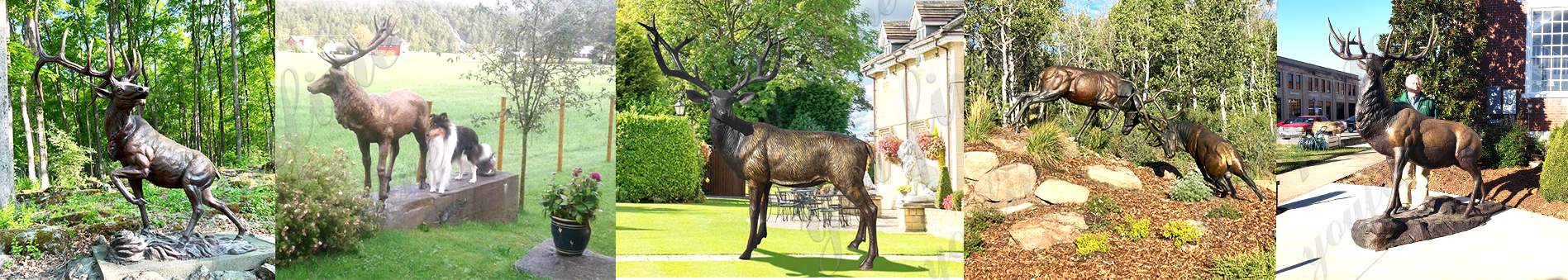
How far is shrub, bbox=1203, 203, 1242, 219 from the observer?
24.8 ft

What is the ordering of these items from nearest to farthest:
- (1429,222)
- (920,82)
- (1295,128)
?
(920,82)
(1429,222)
(1295,128)

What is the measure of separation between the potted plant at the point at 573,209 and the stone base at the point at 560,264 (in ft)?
0.16

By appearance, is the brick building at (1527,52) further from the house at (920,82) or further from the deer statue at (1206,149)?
the house at (920,82)

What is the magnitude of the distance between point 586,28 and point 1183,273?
15.7ft

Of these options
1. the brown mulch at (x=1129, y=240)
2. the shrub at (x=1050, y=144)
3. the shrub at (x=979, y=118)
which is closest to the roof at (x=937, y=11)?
the shrub at (x=979, y=118)

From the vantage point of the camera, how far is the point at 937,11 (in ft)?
23.2

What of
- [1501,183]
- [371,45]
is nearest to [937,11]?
[371,45]

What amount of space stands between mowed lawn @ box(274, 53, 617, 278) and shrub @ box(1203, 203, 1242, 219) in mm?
4507

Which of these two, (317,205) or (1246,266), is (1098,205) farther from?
(317,205)

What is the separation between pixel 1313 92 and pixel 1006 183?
100 inches

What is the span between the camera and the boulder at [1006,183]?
7289 millimetres

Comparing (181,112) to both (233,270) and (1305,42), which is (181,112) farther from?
(1305,42)

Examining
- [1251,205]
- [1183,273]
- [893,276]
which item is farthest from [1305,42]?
[893,276]

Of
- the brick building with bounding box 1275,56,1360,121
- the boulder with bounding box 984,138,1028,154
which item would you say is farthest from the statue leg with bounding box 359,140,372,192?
the brick building with bounding box 1275,56,1360,121
